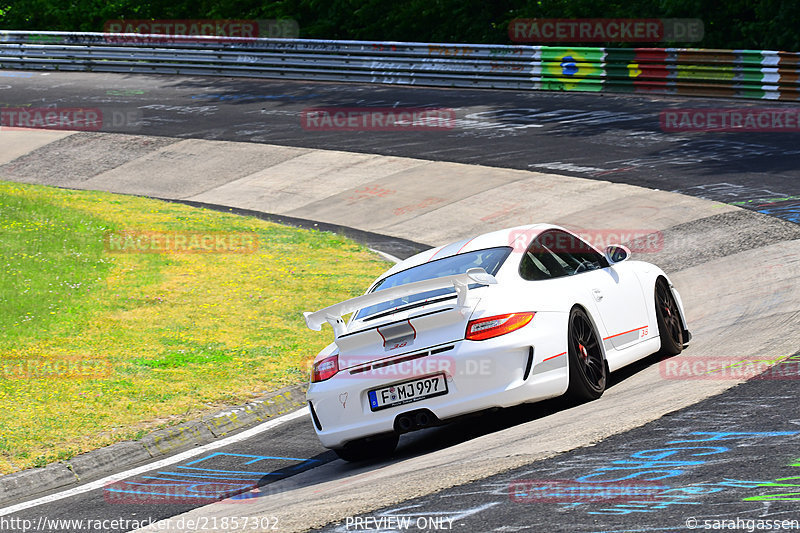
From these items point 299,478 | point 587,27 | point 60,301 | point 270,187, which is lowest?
point 299,478

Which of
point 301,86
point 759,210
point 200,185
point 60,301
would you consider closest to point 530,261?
point 60,301

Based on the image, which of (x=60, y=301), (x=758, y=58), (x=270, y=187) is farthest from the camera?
(x=758, y=58)

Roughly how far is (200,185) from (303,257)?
733 cm

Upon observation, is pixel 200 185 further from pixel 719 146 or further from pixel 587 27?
pixel 587 27

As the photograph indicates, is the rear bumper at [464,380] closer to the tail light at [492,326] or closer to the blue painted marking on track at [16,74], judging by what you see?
the tail light at [492,326]

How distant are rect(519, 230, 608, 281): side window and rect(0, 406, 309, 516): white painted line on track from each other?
8.43 ft

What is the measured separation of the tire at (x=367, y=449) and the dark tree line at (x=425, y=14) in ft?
80.2

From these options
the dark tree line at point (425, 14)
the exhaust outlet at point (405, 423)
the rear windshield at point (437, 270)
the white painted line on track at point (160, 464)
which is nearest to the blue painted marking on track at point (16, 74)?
the dark tree line at point (425, 14)

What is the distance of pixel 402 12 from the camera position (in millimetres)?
38219

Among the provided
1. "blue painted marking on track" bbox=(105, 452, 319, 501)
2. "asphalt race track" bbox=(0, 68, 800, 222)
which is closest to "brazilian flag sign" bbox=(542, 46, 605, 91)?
"asphalt race track" bbox=(0, 68, 800, 222)

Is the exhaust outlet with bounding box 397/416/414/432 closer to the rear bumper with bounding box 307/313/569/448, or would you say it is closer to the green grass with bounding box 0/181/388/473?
the rear bumper with bounding box 307/313/569/448

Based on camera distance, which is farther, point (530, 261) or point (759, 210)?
point (759, 210)

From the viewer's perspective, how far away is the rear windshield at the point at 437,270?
7.48m

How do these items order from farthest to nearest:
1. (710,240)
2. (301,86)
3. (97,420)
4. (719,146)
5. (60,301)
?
(301,86)
(719,146)
(710,240)
(60,301)
(97,420)
